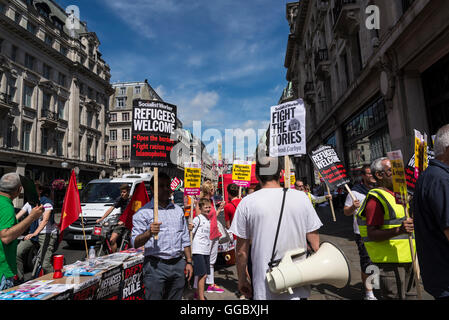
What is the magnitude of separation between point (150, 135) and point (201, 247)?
215 cm

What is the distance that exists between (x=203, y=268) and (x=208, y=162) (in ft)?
364

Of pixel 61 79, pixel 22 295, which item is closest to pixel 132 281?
pixel 22 295

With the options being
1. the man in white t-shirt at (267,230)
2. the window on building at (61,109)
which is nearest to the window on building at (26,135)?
the window on building at (61,109)

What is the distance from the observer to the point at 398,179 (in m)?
3.29

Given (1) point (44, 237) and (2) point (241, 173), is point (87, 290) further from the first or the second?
(2) point (241, 173)

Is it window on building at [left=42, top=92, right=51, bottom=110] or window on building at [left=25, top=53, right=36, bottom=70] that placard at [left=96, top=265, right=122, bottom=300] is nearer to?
window on building at [left=25, top=53, right=36, bottom=70]

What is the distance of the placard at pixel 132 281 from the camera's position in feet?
12.4

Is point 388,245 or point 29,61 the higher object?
point 29,61

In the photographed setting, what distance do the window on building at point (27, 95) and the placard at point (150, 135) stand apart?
28.8 metres

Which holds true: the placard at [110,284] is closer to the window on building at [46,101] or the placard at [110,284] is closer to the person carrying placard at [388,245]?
the person carrying placard at [388,245]

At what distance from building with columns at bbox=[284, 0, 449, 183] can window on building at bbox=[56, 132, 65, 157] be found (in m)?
27.4
